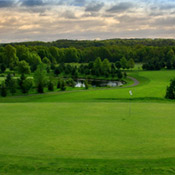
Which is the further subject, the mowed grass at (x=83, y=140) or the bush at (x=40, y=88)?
the bush at (x=40, y=88)

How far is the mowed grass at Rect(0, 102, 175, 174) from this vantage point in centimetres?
1070

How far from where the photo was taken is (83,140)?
12.7 meters

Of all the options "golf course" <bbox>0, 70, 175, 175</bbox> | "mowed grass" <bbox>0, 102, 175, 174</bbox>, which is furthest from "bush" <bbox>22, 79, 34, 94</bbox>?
"golf course" <bbox>0, 70, 175, 175</bbox>

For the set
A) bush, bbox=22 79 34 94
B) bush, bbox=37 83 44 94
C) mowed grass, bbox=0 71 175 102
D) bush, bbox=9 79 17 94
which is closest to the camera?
mowed grass, bbox=0 71 175 102

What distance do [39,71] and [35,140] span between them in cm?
5812

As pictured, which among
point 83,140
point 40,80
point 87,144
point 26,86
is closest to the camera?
point 87,144

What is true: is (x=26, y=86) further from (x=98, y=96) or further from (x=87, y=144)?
(x=87, y=144)

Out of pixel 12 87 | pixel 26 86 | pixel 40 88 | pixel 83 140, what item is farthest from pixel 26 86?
pixel 83 140

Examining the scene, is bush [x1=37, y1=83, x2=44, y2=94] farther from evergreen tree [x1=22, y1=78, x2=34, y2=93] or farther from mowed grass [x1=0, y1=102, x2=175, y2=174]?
mowed grass [x1=0, y1=102, x2=175, y2=174]

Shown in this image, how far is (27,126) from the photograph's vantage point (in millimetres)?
14859

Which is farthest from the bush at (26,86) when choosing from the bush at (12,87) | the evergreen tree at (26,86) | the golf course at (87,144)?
the golf course at (87,144)

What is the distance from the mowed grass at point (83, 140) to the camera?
10.7 metres

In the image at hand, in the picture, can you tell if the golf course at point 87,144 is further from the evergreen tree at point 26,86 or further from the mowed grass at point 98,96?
the evergreen tree at point 26,86

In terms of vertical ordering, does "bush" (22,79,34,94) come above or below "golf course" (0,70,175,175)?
below
